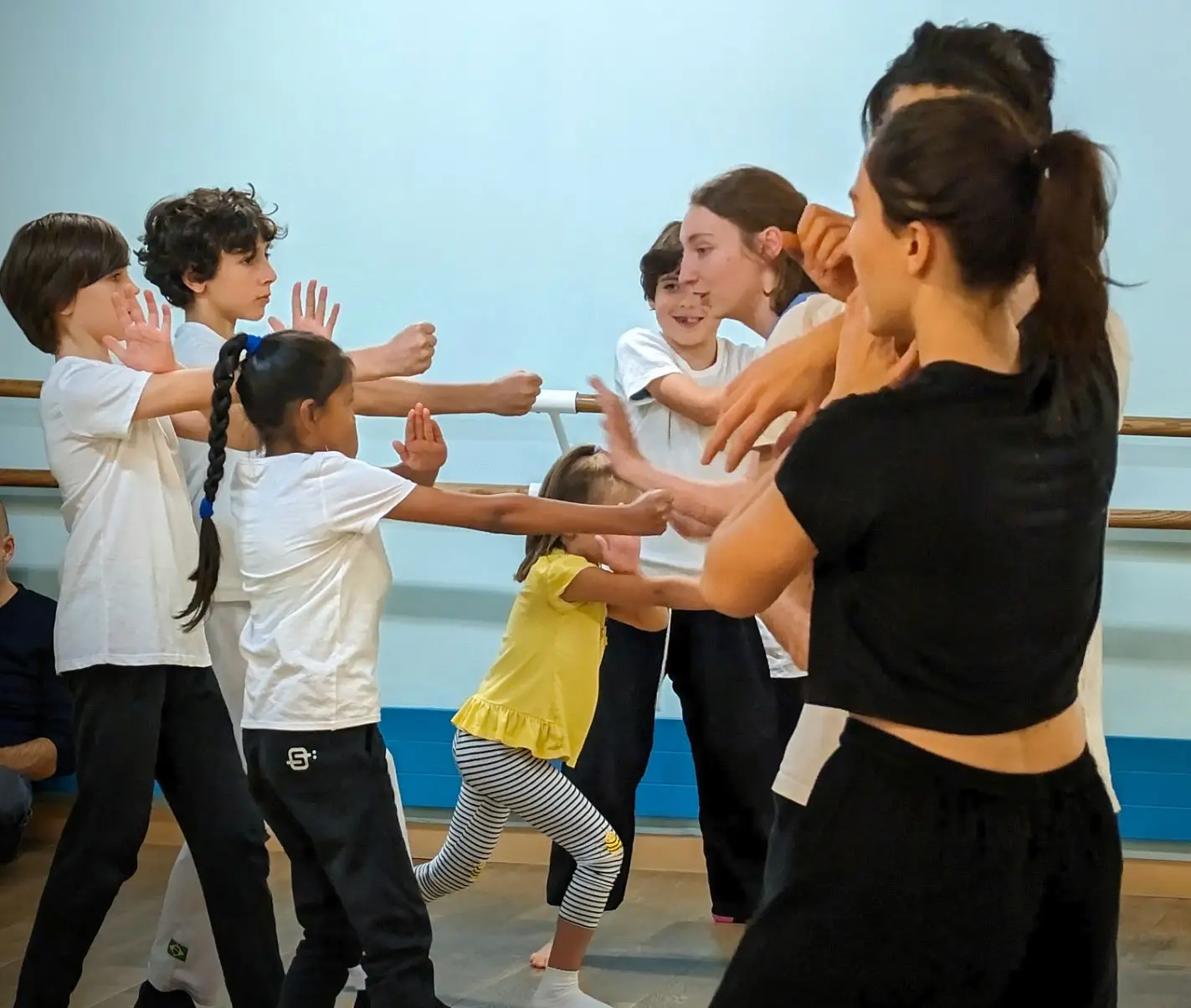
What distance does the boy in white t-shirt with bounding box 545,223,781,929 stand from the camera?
2.88m

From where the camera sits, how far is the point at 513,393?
2516 millimetres

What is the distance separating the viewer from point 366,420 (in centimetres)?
395

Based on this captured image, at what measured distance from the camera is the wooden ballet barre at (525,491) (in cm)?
342

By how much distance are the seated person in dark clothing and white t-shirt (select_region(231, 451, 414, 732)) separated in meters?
1.81

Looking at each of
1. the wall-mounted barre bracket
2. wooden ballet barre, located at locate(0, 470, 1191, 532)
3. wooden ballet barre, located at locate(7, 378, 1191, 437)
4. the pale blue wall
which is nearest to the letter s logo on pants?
wooden ballet barre, located at locate(0, 470, 1191, 532)

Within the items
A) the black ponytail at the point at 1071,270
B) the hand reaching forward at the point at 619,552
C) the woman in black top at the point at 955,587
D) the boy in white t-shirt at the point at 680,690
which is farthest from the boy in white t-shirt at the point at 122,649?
the black ponytail at the point at 1071,270

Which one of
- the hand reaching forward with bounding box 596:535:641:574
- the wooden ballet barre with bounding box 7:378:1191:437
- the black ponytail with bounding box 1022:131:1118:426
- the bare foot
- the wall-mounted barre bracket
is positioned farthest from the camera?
the wall-mounted barre bracket

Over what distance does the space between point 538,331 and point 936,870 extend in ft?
9.39

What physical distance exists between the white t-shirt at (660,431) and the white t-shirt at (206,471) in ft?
2.48

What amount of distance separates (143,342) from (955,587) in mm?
1578

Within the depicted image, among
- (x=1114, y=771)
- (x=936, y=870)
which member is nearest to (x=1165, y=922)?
(x=1114, y=771)

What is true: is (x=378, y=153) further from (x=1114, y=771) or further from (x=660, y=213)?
(x=1114, y=771)

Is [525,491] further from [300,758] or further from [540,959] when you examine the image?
[300,758]

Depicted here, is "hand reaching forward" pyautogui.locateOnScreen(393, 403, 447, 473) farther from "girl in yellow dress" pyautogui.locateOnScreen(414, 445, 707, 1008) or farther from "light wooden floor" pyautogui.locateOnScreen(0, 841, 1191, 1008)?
"light wooden floor" pyautogui.locateOnScreen(0, 841, 1191, 1008)
